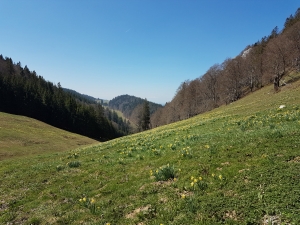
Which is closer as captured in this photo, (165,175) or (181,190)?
(181,190)

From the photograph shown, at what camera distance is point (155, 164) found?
11.0 meters

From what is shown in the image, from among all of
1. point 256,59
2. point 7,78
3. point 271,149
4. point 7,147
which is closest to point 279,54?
point 256,59

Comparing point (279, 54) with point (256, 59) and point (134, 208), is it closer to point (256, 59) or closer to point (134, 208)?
point (256, 59)

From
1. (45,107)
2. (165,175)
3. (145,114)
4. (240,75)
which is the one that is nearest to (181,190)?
(165,175)

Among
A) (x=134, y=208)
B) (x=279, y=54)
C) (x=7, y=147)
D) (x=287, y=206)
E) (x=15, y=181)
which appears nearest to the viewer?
(x=287, y=206)

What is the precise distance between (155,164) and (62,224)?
5.23 m

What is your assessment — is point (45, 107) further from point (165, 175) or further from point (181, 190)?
point (181, 190)

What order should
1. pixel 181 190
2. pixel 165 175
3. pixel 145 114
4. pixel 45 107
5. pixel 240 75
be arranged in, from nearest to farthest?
pixel 181 190 → pixel 165 175 → pixel 240 75 → pixel 45 107 → pixel 145 114

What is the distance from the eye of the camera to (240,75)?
73.7 meters

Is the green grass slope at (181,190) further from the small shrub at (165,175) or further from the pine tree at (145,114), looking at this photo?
the pine tree at (145,114)

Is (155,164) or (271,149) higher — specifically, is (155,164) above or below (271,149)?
below

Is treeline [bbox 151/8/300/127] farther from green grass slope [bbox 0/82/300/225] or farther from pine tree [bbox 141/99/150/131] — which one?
green grass slope [bbox 0/82/300/225]

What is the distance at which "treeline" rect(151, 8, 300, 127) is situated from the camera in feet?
182

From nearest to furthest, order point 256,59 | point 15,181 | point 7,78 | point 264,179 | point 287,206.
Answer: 1. point 287,206
2. point 264,179
3. point 15,181
4. point 256,59
5. point 7,78
